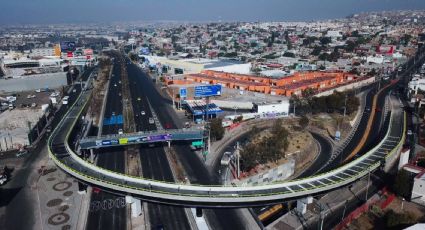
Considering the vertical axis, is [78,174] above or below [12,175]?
above

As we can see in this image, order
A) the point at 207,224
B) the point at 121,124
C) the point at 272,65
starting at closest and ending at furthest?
the point at 207,224, the point at 121,124, the point at 272,65

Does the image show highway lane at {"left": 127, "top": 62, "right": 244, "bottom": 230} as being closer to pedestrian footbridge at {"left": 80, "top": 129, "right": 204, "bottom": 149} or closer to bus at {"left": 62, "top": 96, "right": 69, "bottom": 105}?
pedestrian footbridge at {"left": 80, "top": 129, "right": 204, "bottom": 149}

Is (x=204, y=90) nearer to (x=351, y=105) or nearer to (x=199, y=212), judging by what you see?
(x=351, y=105)

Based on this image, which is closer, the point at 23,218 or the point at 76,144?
the point at 23,218

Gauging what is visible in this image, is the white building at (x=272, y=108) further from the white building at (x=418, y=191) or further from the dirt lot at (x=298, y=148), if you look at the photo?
the white building at (x=418, y=191)

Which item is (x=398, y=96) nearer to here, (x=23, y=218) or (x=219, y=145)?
(x=219, y=145)

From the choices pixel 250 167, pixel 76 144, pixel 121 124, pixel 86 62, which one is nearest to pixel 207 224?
pixel 250 167
